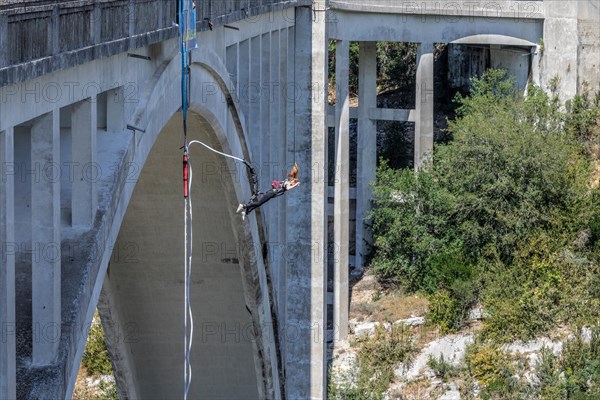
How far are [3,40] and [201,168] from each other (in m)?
12.2

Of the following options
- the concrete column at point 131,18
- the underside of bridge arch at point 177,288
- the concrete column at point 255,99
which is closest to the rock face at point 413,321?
the underside of bridge arch at point 177,288

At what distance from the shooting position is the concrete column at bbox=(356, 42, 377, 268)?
38750 millimetres

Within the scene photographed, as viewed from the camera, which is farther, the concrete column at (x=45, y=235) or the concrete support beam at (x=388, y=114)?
the concrete support beam at (x=388, y=114)

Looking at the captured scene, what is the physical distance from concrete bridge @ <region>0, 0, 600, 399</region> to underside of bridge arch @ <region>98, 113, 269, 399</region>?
4 centimetres

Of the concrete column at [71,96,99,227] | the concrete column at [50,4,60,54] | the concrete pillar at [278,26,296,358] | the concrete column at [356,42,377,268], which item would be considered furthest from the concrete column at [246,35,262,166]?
the concrete column at [356,42,377,268]

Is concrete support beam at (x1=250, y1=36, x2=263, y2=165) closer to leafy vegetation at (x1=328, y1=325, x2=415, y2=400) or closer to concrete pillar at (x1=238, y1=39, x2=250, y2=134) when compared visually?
concrete pillar at (x1=238, y1=39, x2=250, y2=134)

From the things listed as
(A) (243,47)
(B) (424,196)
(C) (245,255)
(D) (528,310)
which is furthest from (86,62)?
(B) (424,196)

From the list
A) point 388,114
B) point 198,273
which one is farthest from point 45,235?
point 388,114

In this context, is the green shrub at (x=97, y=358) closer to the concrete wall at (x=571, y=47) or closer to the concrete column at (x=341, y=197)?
the concrete column at (x=341, y=197)

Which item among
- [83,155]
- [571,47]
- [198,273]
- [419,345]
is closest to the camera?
[83,155]

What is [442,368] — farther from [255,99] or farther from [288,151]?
[255,99]

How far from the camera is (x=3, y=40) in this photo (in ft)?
44.3

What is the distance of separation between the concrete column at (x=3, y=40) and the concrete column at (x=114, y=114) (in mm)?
3244

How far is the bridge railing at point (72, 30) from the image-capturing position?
1380 cm
